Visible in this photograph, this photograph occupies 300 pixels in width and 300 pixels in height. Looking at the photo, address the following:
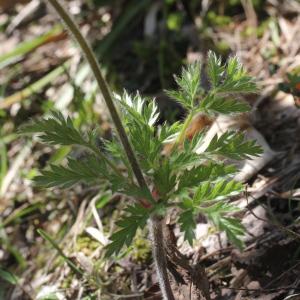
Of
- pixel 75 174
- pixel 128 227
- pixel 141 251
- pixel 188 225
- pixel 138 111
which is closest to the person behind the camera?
pixel 188 225

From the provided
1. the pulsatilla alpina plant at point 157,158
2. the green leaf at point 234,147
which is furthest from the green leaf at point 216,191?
the green leaf at point 234,147

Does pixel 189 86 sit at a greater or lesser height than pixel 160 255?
greater

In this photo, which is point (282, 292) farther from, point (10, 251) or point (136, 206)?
point (10, 251)

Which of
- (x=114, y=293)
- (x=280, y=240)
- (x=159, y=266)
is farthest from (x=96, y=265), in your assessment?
(x=280, y=240)

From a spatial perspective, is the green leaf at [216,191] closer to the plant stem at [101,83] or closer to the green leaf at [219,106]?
the plant stem at [101,83]

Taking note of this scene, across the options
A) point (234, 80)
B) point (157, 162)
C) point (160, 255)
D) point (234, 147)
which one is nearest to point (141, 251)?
point (160, 255)

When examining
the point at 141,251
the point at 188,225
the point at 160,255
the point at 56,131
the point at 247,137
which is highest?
the point at 56,131

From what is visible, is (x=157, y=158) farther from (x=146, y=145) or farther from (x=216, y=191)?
(x=216, y=191)
